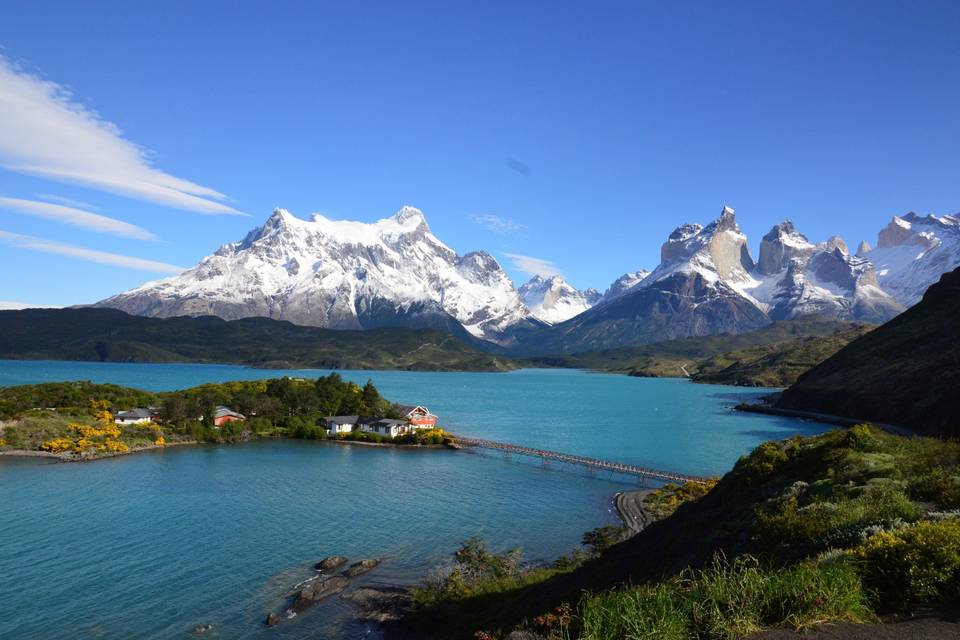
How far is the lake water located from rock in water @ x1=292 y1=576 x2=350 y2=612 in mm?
961

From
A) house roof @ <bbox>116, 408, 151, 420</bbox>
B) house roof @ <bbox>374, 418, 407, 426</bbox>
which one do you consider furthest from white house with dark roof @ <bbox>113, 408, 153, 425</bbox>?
house roof @ <bbox>374, 418, 407, 426</bbox>

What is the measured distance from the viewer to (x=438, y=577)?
122 feet

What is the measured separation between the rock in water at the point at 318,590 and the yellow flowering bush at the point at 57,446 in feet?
204

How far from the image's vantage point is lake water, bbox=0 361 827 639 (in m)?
34.3

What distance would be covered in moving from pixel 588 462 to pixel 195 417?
68.8m

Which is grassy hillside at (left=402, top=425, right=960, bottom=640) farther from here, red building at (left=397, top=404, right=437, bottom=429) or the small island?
red building at (left=397, top=404, right=437, bottom=429)

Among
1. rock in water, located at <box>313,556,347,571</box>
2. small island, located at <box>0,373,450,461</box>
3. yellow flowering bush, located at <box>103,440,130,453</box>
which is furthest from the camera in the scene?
small island, located at <box>0,373,450,461</box>

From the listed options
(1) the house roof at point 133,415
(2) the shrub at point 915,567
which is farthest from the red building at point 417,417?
(2) the shrub at point 915,567

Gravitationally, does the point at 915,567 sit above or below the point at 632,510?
above

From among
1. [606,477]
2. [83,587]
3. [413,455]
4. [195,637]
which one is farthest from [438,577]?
[413,455]

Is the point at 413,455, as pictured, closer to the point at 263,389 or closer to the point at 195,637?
the point at 263,389

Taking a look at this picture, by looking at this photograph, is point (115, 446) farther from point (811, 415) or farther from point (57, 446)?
point (811, 415)

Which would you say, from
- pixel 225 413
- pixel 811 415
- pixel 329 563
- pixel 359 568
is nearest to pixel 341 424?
pixel 225 413

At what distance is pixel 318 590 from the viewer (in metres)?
37.1
